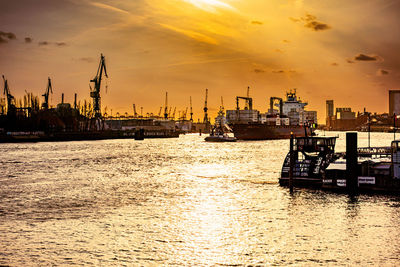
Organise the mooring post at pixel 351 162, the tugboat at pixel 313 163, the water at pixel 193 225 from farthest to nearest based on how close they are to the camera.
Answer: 1. the tugboat at pixel 313 163
2. the mooring post at pixel 351 162
3. the water at pixel 193 225

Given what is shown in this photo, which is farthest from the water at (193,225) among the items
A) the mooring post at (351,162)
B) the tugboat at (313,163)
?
the tugboat at (313,163)

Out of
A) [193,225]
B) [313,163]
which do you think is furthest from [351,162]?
[193,225]

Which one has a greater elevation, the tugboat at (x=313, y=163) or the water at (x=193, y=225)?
the tugboat at (x=313, y=163)

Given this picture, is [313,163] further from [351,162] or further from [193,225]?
[193,225]

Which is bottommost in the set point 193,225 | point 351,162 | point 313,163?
point 193,225

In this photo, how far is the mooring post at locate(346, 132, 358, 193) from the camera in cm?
3897

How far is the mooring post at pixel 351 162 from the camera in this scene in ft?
128

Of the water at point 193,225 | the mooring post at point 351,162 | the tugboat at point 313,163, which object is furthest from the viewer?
the tugboat at point 313,163

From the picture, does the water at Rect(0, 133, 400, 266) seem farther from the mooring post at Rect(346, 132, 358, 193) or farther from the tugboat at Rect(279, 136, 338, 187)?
the tugboat at Rect(279, 136, 338, 187)

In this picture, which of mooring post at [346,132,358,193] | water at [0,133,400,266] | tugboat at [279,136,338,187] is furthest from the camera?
tugboat at [279,136,338,187]

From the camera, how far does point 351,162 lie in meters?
39.3

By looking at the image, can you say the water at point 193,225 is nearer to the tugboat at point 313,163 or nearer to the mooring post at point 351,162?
the mooring post at point 351,162

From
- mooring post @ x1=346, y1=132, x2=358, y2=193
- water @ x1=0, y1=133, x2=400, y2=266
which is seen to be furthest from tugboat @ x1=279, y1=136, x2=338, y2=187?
mooring post @ x1=346, y1=132, x2=358, y2=193

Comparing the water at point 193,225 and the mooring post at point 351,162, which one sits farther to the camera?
the mooring post at point 351,162
